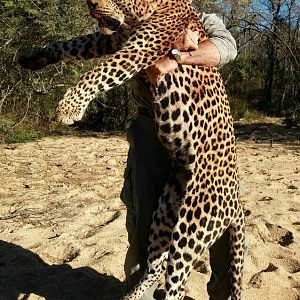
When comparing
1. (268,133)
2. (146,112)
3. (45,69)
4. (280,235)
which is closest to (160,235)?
(146,112)

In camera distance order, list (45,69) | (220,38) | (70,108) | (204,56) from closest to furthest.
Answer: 1. (70,108)
2. (204,56)
3. (220,38)
4. (45,69)

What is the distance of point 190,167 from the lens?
8.41 ft

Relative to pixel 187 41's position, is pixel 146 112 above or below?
below

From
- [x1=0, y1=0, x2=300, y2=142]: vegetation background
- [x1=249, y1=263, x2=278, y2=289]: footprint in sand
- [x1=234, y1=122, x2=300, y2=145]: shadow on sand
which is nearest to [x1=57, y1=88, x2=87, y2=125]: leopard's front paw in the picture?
[x1=249, y1=263, x2=278, y2=289]: footprint in sand

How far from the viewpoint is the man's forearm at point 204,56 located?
2432mm

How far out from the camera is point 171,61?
238cm

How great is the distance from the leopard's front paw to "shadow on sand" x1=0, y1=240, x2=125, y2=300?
197cm

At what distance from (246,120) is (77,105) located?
12231 millimetres

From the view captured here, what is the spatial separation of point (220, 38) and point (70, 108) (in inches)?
38.8

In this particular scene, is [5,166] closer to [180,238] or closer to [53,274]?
[53,274]

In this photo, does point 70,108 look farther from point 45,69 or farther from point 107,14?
point 45,69

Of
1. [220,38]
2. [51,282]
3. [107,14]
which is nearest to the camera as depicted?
[107,14]

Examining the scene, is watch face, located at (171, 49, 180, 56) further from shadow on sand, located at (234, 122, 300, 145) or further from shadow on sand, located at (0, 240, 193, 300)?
shadow on sand, located at (234, 122, 300, 145)

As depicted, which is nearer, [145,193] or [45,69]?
[145,193]
